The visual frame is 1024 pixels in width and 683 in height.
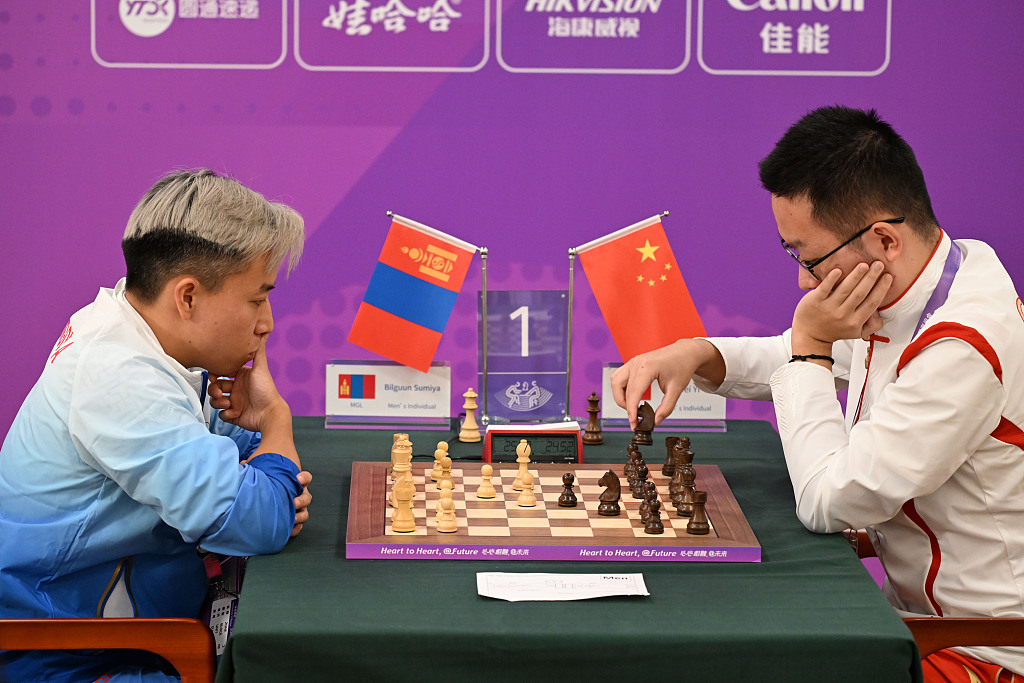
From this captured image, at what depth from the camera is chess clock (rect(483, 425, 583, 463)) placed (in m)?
2.28

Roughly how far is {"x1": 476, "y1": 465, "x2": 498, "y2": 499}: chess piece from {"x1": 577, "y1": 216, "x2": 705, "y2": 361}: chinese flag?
0.84 m

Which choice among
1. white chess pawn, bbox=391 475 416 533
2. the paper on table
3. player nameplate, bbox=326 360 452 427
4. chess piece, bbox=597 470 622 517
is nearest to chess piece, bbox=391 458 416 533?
white chess pawn, bbox=391 475 416 533

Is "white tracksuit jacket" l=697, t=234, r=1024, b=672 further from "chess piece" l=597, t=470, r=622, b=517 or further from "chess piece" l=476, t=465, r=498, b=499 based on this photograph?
"chess piece" l=476, t=465, r=498, b=499

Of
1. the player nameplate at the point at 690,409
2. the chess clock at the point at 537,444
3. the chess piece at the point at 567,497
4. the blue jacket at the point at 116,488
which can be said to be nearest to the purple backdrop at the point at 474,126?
the player nameplate at the point at 690,409

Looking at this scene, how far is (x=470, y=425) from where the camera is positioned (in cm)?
257

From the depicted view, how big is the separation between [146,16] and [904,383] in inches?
131

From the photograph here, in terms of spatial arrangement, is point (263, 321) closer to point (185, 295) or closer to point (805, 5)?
point (185, 295)

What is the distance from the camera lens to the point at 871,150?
196 cm

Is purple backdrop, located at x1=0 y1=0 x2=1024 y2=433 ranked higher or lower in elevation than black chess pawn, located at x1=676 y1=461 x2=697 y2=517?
higher

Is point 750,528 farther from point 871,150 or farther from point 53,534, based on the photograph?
point 53,534

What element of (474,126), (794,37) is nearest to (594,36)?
(474,126)

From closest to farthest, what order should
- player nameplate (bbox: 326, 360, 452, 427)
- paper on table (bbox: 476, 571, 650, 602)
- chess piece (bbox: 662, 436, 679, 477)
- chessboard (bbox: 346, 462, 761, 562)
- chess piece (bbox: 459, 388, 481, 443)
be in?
paper on table (bbox: 476, 571, 650, 602)
chessboard (bbox: 346, 462, 761, 562)
chess piece (bbox: 662, 436, 679, 477)
chess piece (bbox: 459, 388, 481, 443)
player nameplate (bbox: 326, 360, 452, 427)

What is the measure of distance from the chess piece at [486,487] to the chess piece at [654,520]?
33 cm

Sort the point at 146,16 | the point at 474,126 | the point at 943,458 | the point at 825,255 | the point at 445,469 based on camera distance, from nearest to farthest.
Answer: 1. the point at 943,458
2. the point at 825,255
3. the point at 445,469
4. the point at 146,16
5. the point at 474,126
